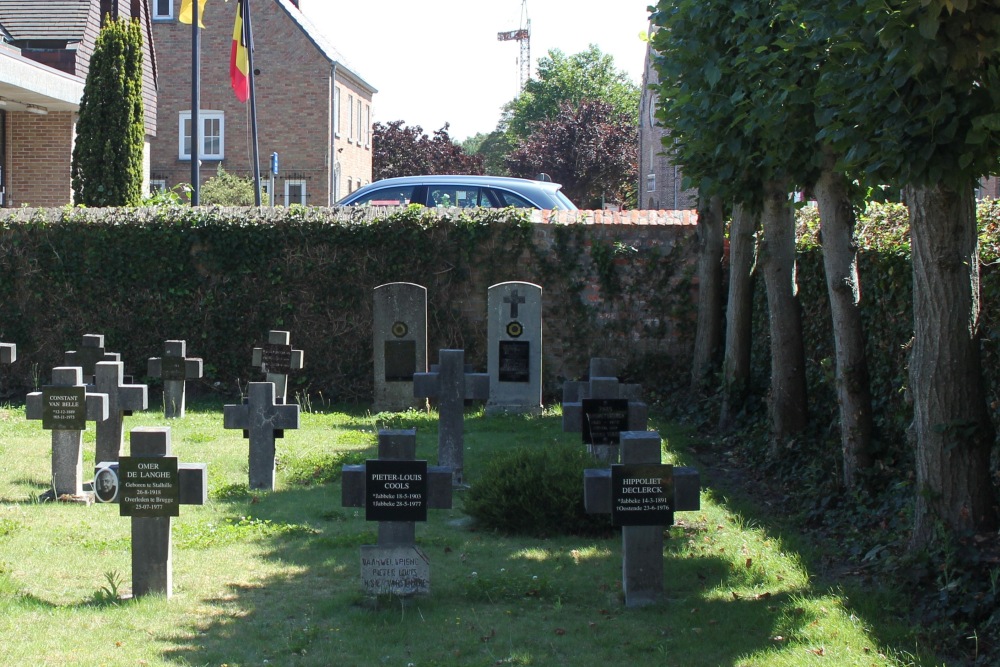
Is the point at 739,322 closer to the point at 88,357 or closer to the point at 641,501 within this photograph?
the point at 641,501

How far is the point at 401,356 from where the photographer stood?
13.4m

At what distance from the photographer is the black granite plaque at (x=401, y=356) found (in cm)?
1339

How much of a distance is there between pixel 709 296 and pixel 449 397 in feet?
17.9

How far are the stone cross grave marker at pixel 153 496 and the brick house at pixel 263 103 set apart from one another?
3247cm

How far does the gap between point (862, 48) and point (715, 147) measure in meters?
3.06

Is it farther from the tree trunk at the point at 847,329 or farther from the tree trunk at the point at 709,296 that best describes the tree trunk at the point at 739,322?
the tree trunk at the point at 847,329

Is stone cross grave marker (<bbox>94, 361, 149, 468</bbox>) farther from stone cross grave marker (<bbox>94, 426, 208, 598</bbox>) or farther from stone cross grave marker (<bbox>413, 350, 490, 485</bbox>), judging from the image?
stone cross grave marker (<bbox>94, 426, 208, 598</bbox>)

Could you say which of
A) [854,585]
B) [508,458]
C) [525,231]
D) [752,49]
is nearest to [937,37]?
[752,49]

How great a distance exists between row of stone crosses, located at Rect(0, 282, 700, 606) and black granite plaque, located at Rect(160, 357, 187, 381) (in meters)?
0.02

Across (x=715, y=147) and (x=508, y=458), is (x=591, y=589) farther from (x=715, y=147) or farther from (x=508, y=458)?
(x=715, y=147)

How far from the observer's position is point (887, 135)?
5590 mm

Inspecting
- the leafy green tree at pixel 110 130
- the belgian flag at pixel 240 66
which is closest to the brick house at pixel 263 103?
the belgian flag at pixel 240 66

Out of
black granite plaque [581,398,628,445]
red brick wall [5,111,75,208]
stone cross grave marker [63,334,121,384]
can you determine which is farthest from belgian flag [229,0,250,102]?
black granite plaque [581,398,628,445]

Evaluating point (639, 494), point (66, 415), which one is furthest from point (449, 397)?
point (639, 494)
